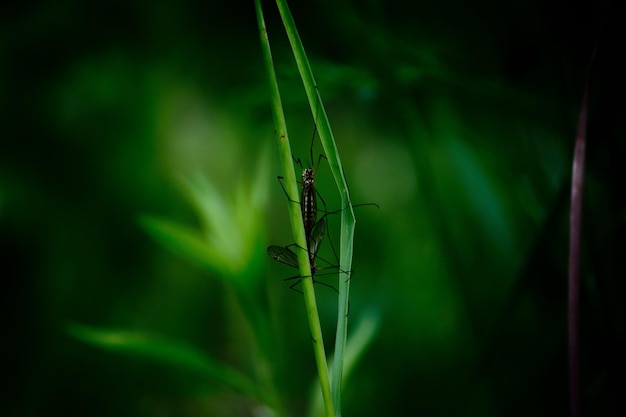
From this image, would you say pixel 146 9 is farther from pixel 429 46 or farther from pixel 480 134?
pixel 480 134

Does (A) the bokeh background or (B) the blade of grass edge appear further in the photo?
(A) the bokeh background

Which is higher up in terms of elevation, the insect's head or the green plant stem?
the insect's head

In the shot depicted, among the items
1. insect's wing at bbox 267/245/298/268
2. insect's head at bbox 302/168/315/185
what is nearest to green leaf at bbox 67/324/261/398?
insect's wing at bbox 267/245/298/268

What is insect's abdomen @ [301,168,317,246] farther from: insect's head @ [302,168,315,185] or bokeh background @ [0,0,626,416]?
bokeh background @ [0,0,626,416]

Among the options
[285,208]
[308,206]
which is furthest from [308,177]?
[285,208]

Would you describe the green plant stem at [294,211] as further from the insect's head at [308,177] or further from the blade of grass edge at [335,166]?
the insect's head at [308,177]

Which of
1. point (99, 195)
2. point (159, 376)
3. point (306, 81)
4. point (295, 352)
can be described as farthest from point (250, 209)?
point (99, 195)

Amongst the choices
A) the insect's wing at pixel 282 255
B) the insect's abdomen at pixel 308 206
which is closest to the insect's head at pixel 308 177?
the insect's abdomen at pixel 308 206

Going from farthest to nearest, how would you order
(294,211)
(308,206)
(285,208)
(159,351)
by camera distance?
(285,208)
(159,351)
(308,206)
(294,211)

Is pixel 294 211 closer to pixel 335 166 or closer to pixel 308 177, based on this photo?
pixel 335 166
